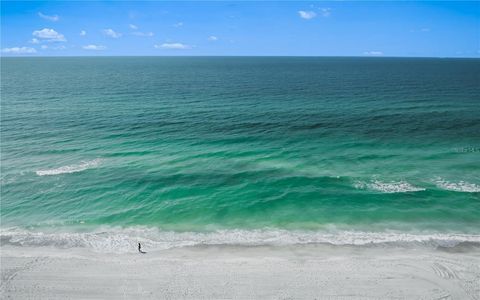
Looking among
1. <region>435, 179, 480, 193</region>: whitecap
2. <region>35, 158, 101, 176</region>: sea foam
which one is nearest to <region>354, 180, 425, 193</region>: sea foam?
<region>435, 179, 480, 193</region>: whitecap

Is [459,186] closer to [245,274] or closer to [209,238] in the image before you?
[245,274]

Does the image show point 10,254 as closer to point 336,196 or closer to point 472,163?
point 336,196

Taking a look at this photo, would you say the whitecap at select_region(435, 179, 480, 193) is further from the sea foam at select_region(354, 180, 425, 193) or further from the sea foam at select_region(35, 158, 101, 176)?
the sea foam at select_region(35, 158, 101, 176)

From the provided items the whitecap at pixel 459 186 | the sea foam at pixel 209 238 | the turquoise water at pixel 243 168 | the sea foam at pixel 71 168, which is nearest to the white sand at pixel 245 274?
the sea foam at pixel 209 238

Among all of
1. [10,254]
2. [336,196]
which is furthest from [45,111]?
[336,196]

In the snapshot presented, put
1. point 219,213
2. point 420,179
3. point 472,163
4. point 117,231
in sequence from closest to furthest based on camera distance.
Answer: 1. point 117,231
2. point 219,213
3. point 420,179
4. point 472,163

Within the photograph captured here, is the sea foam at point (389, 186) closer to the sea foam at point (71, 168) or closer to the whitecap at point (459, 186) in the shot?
the whitecap at point (459, 186)
